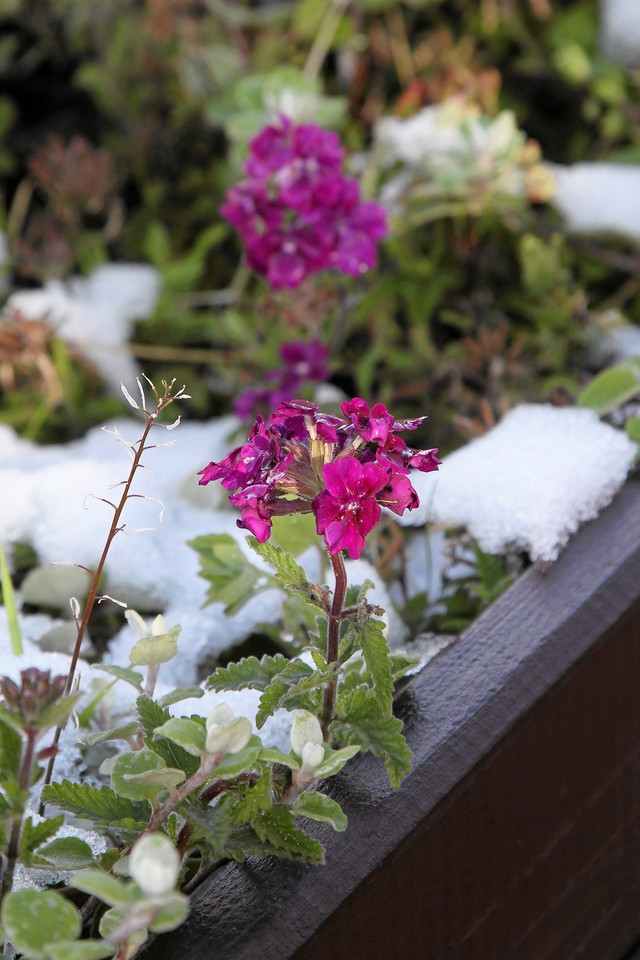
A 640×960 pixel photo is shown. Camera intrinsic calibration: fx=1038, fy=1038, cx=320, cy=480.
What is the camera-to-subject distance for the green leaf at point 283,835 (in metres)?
0.58

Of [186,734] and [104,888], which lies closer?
[104,888]

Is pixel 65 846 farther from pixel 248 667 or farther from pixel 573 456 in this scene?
pixel 573 456

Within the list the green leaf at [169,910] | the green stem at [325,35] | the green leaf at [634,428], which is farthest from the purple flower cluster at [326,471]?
the green stem at [325,35]

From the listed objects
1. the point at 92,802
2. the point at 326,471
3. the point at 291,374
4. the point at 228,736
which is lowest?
the point at 291,374

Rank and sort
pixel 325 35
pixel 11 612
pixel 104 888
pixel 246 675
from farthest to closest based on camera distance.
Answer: pixel 325 35, pixel 11 612, pixel 246 675, pixel 104 888

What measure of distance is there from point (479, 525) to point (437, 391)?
1.58ft

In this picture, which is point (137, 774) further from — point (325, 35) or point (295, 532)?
point (325, 35)

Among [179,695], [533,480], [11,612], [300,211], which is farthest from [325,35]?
[179,695]

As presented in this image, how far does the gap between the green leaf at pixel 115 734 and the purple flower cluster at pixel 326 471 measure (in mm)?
176

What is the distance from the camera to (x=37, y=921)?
488 millimetres

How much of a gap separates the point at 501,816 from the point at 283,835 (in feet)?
0.58

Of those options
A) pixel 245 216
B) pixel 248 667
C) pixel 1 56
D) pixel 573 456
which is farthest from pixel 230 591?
pixel 1 56

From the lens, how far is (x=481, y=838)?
68 centimetres

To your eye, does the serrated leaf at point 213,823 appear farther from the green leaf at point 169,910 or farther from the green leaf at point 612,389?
the green leaf at point 612,389
